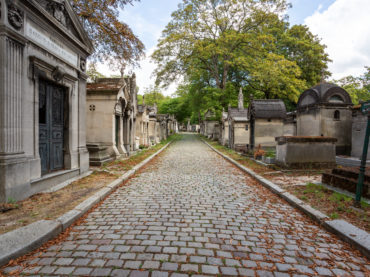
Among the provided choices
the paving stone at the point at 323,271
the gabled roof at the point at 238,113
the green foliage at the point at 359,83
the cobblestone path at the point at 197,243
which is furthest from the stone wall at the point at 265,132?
the green foliage at the point at 359,83

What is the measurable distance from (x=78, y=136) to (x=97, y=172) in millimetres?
1481

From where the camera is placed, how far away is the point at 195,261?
2.63 metres

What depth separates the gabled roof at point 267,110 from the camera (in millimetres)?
13367

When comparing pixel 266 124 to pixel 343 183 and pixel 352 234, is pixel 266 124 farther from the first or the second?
pixel 352 234

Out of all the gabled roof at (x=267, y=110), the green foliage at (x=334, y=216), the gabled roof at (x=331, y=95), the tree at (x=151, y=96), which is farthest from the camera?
the tree at (x=151, y=96)

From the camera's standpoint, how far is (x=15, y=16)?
4402 millimetres

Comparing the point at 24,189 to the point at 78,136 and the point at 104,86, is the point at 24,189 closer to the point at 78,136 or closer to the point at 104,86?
the point at 78,136

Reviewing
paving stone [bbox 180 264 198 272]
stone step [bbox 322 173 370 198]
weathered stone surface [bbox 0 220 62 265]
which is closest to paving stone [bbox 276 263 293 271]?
paving stone [bbox 180 264 198 272]

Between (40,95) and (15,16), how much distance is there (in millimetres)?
1846

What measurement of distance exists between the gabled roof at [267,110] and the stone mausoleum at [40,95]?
10221 mm

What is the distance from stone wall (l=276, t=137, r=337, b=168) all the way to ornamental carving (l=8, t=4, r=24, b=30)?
872 centimetres

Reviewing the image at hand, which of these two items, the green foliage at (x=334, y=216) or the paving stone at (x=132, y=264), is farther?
the green foliage at (x=334, y=216)

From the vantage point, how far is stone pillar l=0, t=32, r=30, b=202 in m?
4.15

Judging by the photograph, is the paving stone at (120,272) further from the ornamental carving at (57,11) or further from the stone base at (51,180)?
the ornamental carving at (57,11)
